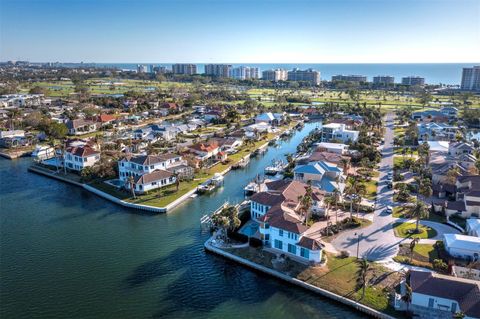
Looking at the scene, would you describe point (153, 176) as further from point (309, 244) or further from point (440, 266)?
point (440, 266)

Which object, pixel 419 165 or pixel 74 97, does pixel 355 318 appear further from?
pixel 74 97

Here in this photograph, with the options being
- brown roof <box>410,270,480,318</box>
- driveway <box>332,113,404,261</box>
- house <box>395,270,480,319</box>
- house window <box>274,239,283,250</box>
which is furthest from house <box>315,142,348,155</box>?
house <box>395,270,480,319</box>

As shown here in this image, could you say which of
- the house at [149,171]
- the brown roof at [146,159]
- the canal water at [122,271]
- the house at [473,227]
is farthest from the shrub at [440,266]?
the brown roof at [146,159]

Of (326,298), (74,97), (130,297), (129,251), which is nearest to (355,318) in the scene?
(326,298)

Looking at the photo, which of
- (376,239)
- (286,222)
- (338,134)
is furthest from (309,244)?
(338,134)

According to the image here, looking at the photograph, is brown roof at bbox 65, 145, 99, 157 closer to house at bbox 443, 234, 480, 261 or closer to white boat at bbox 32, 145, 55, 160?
white boat at bbox 32, 145, 55, 160
